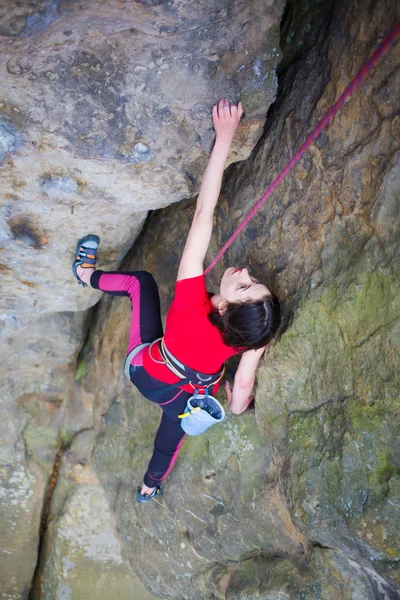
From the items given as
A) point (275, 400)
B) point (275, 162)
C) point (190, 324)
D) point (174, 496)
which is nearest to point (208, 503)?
point (174, 496)

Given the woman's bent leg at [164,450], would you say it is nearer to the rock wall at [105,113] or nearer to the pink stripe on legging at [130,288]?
the pink stripe on legging at [130,288]

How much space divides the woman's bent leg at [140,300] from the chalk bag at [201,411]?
486 mm

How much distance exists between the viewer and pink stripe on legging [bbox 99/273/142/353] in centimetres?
327

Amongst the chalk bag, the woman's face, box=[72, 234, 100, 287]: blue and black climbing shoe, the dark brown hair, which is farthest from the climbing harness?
box=[72, 234, 100, 287]: blue and black climbing shoe

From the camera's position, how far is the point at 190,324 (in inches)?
110

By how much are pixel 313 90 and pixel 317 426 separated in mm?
1635

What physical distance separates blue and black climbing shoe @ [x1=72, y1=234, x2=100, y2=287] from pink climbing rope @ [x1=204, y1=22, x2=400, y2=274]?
0.83 meters

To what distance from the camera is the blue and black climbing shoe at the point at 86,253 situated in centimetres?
348

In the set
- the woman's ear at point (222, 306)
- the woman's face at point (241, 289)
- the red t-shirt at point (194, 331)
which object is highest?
the woman's face at point (241, 289)

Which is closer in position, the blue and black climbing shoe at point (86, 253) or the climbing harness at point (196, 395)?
the climbing harness at point (196, 395)

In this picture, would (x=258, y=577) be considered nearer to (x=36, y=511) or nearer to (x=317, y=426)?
(x=317, y=426)

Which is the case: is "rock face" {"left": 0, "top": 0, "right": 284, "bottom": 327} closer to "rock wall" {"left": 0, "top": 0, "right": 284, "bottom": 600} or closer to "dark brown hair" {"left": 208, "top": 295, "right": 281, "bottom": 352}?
"rock wall" {"left": 0, "top": 0, "right": 284, "bottom": 600}

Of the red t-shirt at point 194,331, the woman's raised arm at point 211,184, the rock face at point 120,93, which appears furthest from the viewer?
the red t-shirt at point 194,331

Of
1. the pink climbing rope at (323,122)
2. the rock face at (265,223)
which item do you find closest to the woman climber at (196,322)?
the rock face at (265,223)
